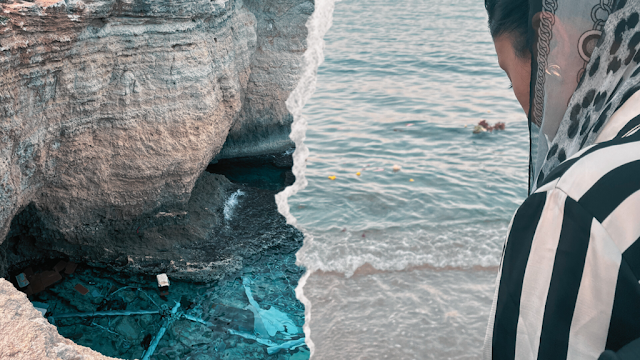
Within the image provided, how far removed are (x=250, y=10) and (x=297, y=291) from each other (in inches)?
164

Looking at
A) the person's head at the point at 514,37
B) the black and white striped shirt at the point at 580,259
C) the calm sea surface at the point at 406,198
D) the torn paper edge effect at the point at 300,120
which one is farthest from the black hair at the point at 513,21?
the torn paper edge effect at the point at 300,120

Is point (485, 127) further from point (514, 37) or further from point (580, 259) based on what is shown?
point (580, 259)

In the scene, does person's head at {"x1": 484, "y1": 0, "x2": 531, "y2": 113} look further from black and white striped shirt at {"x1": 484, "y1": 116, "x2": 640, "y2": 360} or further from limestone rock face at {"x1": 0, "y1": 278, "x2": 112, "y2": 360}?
limestone rock face at {"x1": 0, "y1": 278, "x2": 112, "y2": 360}

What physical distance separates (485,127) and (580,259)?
305 inches

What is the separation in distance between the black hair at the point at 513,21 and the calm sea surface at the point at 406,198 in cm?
290

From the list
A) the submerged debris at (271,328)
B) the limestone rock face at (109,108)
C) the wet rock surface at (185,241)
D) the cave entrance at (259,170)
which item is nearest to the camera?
the limestone rock face at (109,108)

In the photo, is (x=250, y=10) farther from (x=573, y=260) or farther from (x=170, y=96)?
(x=573, y=260)

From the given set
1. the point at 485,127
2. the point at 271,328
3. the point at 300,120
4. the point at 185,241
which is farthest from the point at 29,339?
the point at 485,127

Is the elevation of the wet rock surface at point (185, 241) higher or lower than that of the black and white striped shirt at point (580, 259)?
lower

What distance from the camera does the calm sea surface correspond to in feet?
12.2

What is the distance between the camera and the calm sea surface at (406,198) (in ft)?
12.2

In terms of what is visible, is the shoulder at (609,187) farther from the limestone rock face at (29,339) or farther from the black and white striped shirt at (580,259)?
the limestone rock face at (29,339)

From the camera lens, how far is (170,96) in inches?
173

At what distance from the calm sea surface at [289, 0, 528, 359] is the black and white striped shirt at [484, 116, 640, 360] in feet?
10.2
